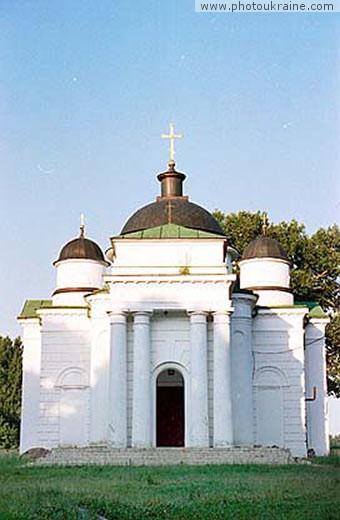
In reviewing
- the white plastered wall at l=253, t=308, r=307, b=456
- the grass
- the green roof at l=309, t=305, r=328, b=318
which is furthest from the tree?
the grass

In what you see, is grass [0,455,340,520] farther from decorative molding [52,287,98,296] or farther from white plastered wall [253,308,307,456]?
decorative molding [52,287,98,296]

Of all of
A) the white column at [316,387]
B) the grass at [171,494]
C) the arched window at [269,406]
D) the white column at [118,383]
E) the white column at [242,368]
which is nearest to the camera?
the grass at [171,494]

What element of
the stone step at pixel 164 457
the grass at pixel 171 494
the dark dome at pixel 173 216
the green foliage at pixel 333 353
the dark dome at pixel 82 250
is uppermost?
the dark dome at pixel 173 216

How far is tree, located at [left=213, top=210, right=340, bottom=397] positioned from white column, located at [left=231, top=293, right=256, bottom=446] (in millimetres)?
14339

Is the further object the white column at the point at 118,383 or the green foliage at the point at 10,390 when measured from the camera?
the green foliage at the point at 10,390

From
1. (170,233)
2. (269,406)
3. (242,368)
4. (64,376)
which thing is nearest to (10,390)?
(64,376)

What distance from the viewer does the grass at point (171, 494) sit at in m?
12.5

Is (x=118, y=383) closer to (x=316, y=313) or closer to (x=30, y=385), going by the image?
Answer: (x=30, y=385)

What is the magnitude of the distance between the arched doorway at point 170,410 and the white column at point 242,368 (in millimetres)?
2555

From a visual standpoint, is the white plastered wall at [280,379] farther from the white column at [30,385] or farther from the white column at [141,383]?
the white column at [30,385]

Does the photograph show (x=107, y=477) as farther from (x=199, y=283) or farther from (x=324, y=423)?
(x=324, y=423)

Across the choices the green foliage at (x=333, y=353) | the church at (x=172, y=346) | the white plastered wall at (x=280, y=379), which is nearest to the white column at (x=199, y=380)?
the church at (x=172, y=346)

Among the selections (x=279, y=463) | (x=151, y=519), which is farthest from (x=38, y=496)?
(x=279, y=463)

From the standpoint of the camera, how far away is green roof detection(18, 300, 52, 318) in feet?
122
